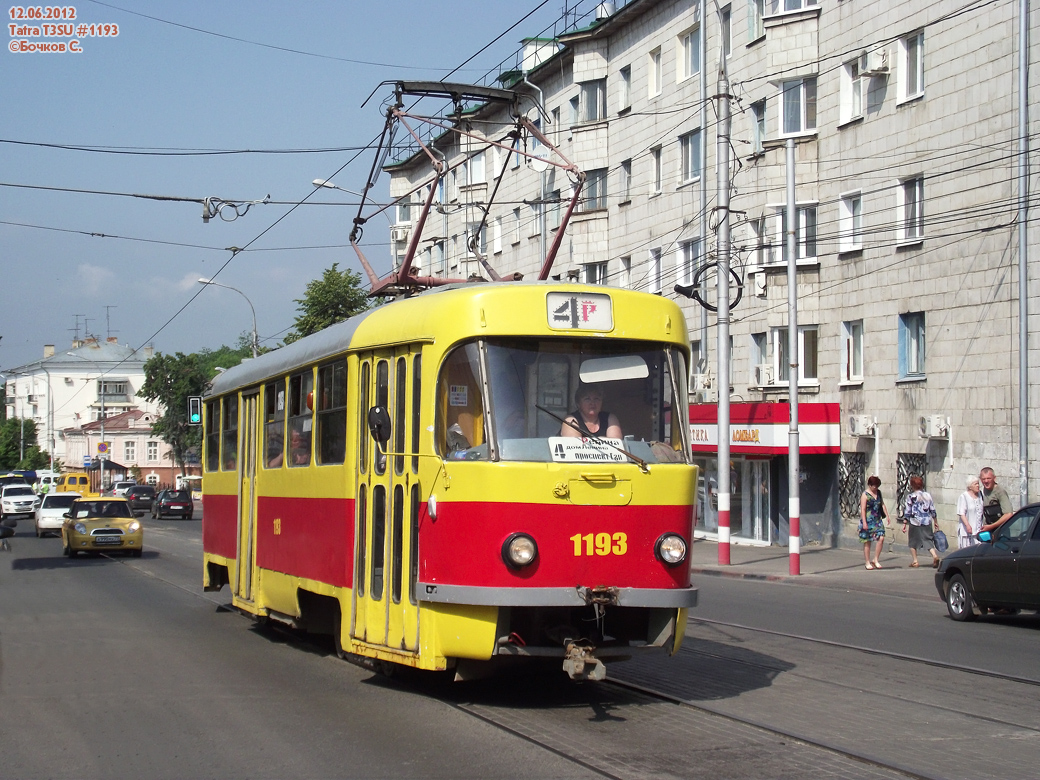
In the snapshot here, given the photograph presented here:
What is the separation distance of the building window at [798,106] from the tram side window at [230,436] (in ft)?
65.7

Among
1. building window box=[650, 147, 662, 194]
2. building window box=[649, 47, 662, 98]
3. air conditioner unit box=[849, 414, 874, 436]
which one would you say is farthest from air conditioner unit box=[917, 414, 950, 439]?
building window box=[649, 47, 662, 98]

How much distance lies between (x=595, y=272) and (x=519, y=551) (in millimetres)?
33667

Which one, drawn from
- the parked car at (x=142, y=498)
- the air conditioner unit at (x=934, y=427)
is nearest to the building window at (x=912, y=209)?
the air conditioner unit at (x=934, y=427)

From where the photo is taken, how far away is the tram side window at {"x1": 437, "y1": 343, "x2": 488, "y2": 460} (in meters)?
8.30

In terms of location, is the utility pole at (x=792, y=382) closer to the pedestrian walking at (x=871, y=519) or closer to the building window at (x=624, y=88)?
the pedestrian walking at (x=871, y=519)

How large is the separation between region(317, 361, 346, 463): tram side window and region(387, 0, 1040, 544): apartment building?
9.78 metres

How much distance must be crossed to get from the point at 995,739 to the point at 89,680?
690 centimetres

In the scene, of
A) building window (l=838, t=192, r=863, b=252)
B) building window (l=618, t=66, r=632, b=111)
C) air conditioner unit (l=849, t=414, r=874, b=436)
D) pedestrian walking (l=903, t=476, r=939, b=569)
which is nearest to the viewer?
pedestrian walking (l=903, t=476, r=939, b=569)

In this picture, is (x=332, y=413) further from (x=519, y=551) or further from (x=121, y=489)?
(x=121, y=489)

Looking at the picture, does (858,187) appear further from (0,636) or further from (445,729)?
(445,729)

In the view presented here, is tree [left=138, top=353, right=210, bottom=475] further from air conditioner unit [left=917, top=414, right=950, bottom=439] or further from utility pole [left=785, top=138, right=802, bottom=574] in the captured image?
utility pole [left=785, top=138, right=802, bottom=574]

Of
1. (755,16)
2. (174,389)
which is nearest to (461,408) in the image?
(755,16)

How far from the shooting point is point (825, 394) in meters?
30.1

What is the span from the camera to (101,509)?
3216 cm
